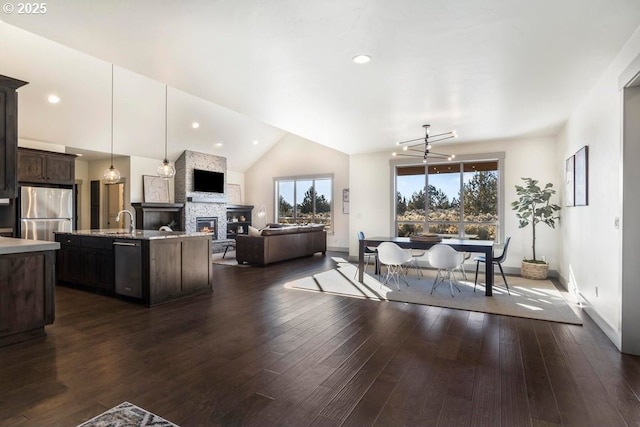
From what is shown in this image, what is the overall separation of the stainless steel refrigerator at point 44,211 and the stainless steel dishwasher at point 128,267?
345 cm

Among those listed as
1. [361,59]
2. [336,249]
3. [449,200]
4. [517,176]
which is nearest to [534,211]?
[517,176]

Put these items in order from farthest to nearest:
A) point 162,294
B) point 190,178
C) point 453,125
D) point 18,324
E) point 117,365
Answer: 1. point 190,178
2. point 453,125
3. point 162,294
4. point 18,324
5. point 117,365

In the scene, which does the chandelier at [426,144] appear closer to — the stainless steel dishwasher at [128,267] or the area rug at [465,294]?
the area rug at [465,294]

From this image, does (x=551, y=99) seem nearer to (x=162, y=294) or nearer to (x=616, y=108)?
(x=616, y=108)

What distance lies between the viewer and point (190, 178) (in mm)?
9984

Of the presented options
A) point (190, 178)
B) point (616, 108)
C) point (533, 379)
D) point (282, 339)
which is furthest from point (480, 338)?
point (190, 178)

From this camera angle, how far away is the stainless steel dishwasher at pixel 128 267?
4305 mm

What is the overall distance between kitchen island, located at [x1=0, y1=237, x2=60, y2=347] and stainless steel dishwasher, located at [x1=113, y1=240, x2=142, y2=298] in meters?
1.00

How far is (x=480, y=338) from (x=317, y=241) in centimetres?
628

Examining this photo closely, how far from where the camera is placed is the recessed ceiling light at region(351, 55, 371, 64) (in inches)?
127

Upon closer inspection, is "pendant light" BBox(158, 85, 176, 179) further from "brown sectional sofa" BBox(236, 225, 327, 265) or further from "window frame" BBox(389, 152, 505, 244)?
"window frame" BBox(389, 152, 505, 244)

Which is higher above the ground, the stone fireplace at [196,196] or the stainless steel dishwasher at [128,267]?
the stone fireplace at [196,196]

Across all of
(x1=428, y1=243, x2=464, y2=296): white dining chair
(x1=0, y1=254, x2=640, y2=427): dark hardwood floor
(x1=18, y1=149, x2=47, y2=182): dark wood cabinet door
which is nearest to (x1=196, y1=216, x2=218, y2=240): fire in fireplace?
(x1=18, y1=149, x2=47, y2=182): dark wood cabinet door

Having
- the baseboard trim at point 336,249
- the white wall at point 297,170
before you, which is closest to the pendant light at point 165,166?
the white wall at point 297,170
